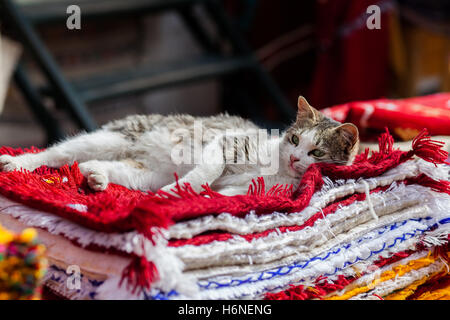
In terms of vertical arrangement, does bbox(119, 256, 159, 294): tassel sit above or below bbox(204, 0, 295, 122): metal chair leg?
below

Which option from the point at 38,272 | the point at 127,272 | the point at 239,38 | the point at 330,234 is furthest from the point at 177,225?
the point at 239,38

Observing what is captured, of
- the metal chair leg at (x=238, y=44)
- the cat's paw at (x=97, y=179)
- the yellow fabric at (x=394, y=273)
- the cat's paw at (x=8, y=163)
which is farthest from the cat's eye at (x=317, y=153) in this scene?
the metal chair leg at (x=238, y=44)

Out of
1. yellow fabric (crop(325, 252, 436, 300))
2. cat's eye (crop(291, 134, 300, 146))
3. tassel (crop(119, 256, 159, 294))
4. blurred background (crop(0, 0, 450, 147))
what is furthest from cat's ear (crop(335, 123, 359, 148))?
blurred background (crop(0, 0, 450, 147))

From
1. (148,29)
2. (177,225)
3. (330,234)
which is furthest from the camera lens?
(148,29)

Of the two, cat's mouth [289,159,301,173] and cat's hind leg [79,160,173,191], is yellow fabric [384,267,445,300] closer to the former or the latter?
cat's mouth [289,159,301,173]

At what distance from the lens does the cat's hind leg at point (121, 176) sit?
99 centimetres

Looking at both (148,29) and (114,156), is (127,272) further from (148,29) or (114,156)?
(148,29)

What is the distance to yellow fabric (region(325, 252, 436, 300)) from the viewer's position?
85 cm

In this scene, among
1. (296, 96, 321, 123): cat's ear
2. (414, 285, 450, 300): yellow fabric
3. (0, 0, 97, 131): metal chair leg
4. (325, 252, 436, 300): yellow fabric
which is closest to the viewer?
(325, 252, 436, 300): yellow fabric

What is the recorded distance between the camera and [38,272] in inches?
22.5

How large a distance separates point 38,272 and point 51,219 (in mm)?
220

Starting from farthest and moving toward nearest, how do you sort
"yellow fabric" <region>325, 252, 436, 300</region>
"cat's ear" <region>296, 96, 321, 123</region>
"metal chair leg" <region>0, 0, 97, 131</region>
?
"metal chair leg" <region>0, 0, 97, 131</region>
"cat's ear" <region>296, 96, 321, 123</region>
"yellow fabric" <region>325, 252, 436, 300</region>

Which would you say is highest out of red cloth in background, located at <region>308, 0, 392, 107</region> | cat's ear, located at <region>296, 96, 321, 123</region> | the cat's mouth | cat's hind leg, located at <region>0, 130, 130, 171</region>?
red cloth in background, located at <region>308, 0, 392, 107</region>

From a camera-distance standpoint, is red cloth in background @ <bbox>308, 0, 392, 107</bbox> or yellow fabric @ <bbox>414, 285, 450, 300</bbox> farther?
red cloth in background @ <bbox>308, 0, 392, 107</bbox>
